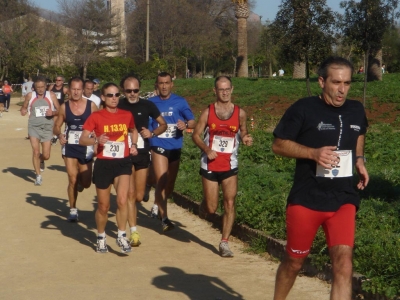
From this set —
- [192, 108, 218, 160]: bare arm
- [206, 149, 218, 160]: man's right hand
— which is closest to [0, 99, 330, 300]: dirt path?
[206, 149, 218, 160]: man's right hand

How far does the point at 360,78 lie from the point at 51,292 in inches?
1235

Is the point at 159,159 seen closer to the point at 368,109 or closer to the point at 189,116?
the point at 189,116

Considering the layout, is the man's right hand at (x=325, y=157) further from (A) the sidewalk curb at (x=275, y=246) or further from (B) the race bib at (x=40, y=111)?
(B) the race bib at (x=40, y=111)

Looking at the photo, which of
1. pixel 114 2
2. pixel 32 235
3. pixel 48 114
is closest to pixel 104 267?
pixel 32 235

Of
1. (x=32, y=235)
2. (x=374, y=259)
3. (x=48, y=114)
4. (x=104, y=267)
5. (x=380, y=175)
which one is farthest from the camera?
(x=48, y=114)

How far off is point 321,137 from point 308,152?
0.19 metres

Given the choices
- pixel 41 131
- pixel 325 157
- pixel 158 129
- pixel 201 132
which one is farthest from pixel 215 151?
pixel 41 131

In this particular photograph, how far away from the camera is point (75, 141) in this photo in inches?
427

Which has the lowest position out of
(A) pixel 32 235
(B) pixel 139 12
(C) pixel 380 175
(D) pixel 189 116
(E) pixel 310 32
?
(A) pixel 32 235

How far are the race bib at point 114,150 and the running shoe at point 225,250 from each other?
1.56 metres

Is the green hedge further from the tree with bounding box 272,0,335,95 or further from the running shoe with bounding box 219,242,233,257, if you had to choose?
the tree with bounding box 272,0,335,95

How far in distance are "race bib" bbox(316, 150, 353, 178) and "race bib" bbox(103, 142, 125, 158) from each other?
376cm

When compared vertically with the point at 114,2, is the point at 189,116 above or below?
below

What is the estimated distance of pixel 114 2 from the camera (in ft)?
283
